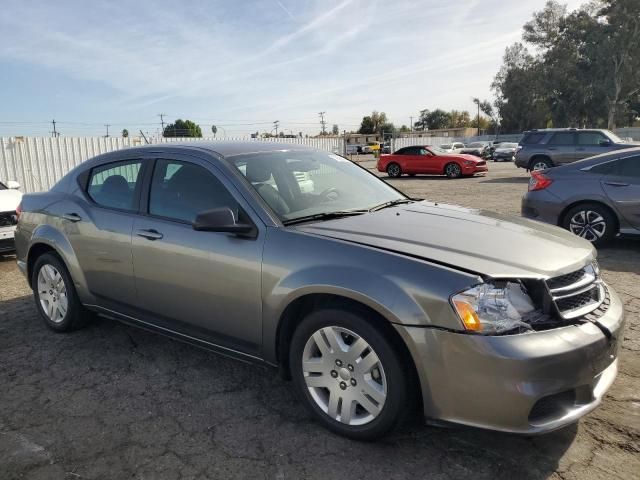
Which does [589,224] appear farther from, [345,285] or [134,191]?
[134,191]

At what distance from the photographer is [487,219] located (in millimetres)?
3426

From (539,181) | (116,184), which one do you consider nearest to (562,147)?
(539,181)

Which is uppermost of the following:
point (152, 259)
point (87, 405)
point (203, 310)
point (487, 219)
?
point (487, 219)

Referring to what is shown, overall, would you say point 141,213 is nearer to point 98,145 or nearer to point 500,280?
point 500,280

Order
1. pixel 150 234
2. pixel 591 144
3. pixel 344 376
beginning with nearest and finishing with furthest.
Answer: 1. pixel 344 376
2. pixel 150 234
3. pixel 591 144

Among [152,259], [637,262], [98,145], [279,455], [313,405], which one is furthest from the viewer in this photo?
[98,145]

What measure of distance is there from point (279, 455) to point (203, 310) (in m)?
1.05

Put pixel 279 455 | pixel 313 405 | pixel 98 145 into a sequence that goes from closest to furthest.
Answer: pixel 279 455, pixel 313 405, pixel 98 145

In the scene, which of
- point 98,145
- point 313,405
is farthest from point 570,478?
point 98,145

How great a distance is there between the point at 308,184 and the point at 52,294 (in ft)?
8.45

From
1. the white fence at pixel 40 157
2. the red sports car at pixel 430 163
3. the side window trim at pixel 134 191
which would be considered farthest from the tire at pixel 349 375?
the red sports car at pixel 430 163

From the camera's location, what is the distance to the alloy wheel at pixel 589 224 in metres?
6.95

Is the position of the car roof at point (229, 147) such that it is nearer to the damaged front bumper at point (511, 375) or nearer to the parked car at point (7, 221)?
the damaged front bumper at point (511, 375)

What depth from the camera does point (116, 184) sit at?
4047 mm
